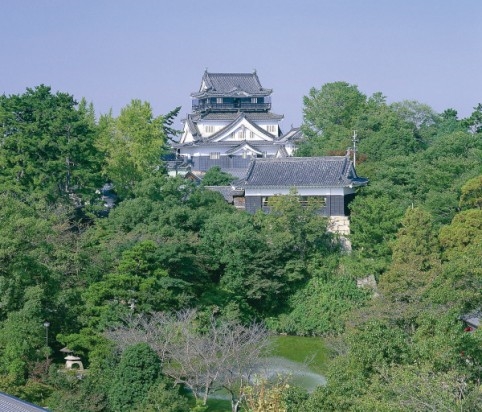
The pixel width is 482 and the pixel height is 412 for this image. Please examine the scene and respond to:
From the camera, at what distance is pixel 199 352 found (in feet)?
58.2

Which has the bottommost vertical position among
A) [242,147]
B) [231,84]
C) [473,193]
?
[473,193]

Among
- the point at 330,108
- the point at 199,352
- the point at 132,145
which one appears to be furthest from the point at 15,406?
the point at 330,108

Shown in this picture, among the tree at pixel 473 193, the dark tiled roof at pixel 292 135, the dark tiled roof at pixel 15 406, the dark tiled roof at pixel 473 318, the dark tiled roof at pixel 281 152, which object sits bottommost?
the dark tiled roof at pixel 15 406

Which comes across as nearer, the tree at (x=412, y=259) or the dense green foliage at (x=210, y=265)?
the dense green foliage at (x=210, y=265)

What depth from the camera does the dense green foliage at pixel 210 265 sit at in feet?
44.4

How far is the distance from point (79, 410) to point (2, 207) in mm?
6733

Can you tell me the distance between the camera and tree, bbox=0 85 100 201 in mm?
27469

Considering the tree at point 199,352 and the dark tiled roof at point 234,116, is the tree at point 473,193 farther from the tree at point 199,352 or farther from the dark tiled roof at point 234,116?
the dark tiled roof at point 234,116

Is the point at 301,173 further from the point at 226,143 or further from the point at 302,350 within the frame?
the point at 226,143

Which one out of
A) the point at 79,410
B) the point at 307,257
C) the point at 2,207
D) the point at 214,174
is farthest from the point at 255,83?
the point at 79,410

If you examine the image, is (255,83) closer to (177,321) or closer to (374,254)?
(374,254)

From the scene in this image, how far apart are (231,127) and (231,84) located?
392 centimetres

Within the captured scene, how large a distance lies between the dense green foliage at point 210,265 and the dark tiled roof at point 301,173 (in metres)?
0.94

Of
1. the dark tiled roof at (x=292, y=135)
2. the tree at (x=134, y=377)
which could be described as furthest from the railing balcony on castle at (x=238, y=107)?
the tree at (x=134, y=377)
